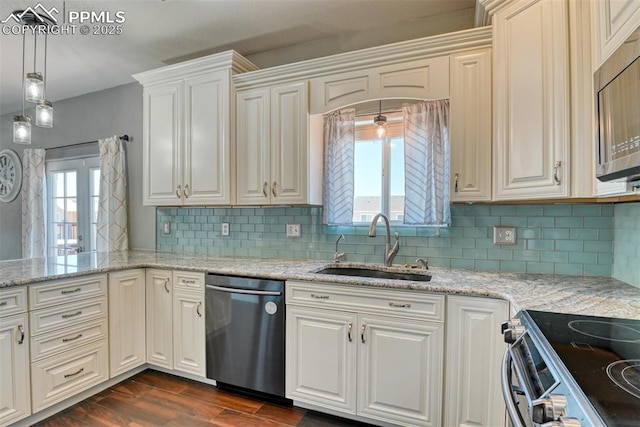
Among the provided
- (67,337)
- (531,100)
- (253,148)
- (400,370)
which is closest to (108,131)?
(253,148)

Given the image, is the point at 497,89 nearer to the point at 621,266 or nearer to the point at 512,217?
the point at 512,217

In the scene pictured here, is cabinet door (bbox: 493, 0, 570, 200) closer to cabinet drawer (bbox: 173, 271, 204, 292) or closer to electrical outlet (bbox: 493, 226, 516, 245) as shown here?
electrical outlet (bbox: 493, 226, 516, 245)

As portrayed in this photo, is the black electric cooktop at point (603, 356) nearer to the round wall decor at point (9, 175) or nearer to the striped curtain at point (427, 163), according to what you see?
the striped curtain at point (427, 163)

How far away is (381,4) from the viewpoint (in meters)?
2.18

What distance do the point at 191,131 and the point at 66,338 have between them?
65.3 inches

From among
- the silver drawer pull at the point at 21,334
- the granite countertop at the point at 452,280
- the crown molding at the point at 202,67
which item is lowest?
the silver drawer pull at the point at 21,334

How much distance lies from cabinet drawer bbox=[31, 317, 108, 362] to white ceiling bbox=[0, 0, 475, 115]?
2116 millimetres

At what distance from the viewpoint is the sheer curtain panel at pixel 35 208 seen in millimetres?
3922

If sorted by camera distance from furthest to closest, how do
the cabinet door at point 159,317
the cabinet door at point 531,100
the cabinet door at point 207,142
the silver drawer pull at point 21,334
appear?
the cabinet door at point 207,142, the cabinet door at point 159,317, the silver drawer pull at point 21,334, the cabinet door at point 531,100

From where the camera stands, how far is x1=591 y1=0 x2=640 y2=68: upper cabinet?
1.05m

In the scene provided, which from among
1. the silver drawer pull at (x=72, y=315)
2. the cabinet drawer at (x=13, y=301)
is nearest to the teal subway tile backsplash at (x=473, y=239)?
the silver drawer pull at (x=72, y=315)

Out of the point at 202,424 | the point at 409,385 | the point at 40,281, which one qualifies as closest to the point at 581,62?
the point at 409,385

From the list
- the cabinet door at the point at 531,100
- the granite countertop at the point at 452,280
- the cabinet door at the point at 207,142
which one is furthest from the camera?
the cabinet door at the point at 207,142

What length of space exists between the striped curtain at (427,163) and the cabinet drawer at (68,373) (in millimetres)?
2310
